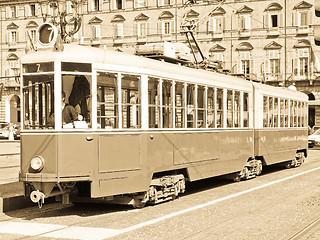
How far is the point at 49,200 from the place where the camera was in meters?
11.3

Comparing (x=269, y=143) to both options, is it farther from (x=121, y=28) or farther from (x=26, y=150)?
(x=121, y=28)

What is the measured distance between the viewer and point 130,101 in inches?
402

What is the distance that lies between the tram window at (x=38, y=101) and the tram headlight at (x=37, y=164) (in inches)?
21.6

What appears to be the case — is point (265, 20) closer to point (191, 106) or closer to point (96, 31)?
point (96, 31)

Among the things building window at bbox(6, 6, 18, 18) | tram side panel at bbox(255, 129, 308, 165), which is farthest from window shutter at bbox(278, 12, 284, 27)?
tram side panel at bbox(255, 129, 308, 165)

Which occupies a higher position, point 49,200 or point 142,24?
point 142,24

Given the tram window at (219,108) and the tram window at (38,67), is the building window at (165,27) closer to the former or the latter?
the tram window at (219,108)

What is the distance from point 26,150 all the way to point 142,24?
161 feet

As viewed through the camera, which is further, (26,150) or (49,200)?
(49,200)

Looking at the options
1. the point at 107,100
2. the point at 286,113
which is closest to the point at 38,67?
the point at 107,100

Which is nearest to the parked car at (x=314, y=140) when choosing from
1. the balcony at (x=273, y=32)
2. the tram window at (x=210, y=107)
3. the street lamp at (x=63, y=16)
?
the street lamp at (x=63, y=16)

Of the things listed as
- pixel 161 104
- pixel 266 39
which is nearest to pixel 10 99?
pixel 266 39

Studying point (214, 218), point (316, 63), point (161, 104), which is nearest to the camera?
point (214, 218)

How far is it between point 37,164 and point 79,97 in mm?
1272
